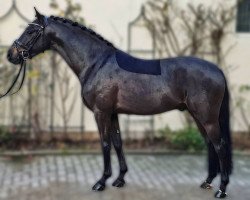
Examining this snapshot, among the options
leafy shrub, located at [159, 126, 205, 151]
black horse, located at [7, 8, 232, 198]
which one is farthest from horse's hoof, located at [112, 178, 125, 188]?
leafy shrub, located at [159, 126, 205, 151]

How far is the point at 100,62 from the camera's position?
18.3ft

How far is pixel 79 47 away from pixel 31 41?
59 cm

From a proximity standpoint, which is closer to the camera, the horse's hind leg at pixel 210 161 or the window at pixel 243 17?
the horse's hind leg at pixel 210 161

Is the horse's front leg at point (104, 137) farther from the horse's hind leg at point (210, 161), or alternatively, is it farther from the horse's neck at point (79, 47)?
the horse's hind leg at point (210, 161)

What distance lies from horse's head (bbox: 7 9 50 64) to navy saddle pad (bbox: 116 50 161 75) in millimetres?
968

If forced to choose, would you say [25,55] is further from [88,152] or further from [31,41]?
[88,152]

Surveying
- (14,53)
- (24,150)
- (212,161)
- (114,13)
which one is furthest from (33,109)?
(212,161)

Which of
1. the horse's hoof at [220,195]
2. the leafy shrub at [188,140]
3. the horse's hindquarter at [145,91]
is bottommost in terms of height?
the horse's hoof at [220,195]

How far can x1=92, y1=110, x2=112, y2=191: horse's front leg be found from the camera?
18.1ft

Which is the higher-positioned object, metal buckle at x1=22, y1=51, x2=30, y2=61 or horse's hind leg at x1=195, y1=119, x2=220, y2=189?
metal buckle at x1=22, y1=51, x2=30, y2=61

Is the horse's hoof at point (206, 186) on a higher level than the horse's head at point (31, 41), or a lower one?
lower

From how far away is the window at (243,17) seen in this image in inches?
360

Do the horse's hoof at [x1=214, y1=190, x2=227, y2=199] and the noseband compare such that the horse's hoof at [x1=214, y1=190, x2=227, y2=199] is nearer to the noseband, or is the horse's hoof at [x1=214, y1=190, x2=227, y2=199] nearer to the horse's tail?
the horse's tail

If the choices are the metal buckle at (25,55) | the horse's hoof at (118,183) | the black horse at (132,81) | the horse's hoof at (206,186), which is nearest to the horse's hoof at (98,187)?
the horse's hoof at (118,183)
